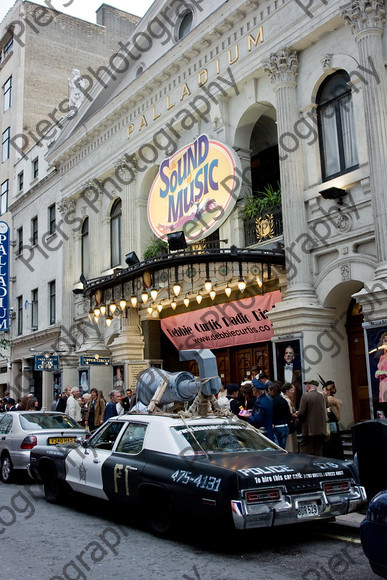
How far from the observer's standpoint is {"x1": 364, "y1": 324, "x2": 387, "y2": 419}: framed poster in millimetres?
11867

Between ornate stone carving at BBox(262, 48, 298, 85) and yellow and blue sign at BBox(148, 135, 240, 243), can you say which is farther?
yellow and blue sign at BBox(148, 135, 240, 243)

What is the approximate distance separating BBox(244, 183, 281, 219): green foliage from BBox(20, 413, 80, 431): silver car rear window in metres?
7.33

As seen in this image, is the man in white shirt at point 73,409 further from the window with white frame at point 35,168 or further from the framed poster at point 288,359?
the window with white frame at point 35,168

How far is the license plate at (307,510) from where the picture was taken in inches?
261

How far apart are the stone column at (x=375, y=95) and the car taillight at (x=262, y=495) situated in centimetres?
705

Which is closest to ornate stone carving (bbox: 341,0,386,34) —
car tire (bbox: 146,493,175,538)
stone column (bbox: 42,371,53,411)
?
car tire (bbox: 146,493,175,538)

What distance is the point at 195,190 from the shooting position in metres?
17.8

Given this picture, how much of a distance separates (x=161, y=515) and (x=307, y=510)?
70.7 inches

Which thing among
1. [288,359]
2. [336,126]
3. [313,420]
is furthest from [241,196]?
[313,420]

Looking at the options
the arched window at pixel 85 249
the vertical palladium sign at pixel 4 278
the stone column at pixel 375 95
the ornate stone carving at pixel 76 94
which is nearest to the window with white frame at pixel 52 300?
the vertical palladium sign at pixel 4 278

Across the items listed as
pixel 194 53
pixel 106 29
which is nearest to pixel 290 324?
pixel 194 53

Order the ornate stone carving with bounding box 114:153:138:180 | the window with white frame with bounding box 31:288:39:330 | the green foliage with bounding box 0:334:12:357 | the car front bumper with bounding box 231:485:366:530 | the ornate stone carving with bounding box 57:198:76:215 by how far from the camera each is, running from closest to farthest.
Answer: the car front bumper with bounding box 231:485:366:530
the ornate stone carving with bounding box 114:153:138:180
the green foliage with bounding box 0:334:12:357
the ornate stone carving with bounding box 57:198:76:215
the window with white frame with bounding box 31:288:39:330

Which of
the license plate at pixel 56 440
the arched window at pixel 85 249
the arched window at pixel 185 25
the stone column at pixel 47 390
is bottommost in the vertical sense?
the license plate at pixel 56 440

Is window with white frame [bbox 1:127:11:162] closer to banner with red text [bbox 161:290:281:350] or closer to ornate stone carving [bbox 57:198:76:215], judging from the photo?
ornate stone carving [bbox 57:198:76:215]
